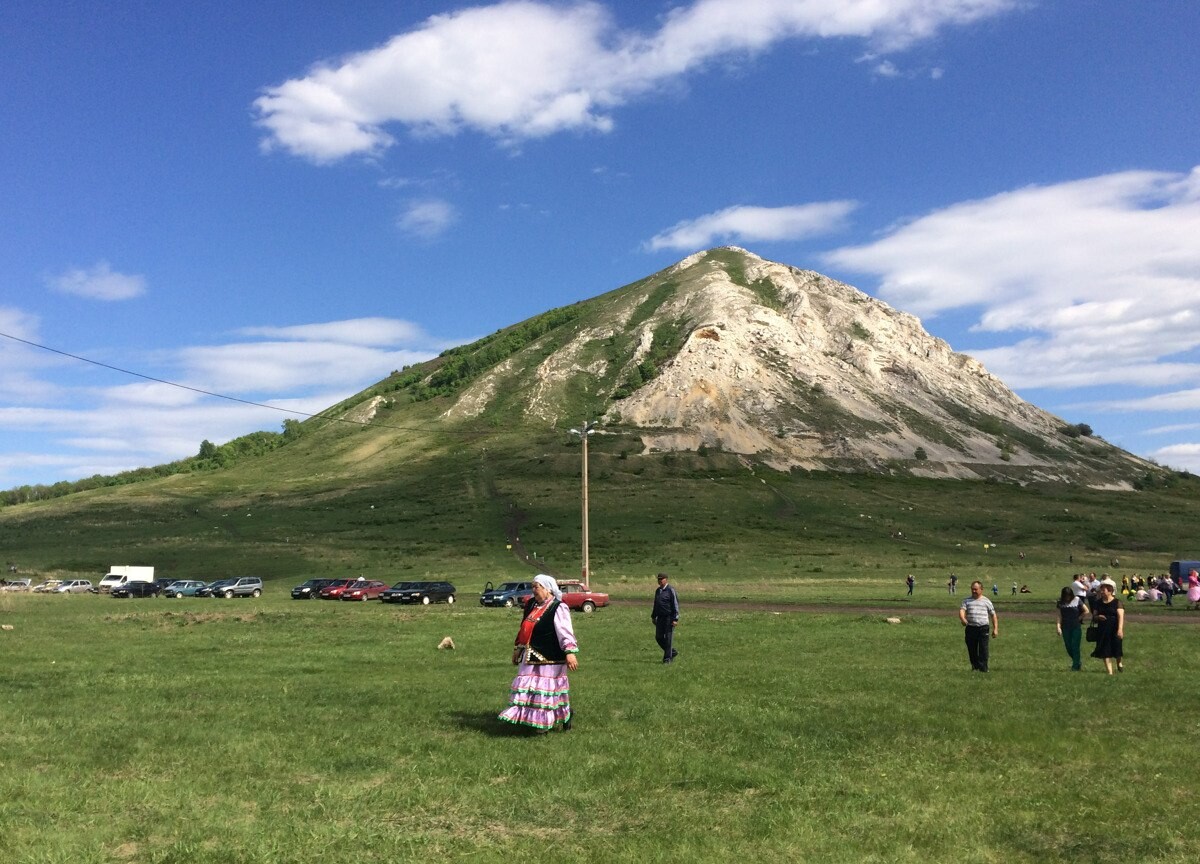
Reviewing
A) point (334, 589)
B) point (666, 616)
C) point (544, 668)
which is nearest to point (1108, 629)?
point (666, 616)

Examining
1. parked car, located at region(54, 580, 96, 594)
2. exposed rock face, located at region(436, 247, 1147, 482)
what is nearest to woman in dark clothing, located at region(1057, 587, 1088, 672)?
parked car, located at region(54, 580, 96, 594)

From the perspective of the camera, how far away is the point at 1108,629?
18.2 m

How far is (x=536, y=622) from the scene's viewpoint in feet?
41.2

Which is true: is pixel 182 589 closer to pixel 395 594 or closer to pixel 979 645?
Result: pixel 395 594

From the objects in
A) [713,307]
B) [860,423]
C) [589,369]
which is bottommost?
[860,423]

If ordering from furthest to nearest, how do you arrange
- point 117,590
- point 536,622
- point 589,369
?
A: point 589,369
point 117,590
point 536,622

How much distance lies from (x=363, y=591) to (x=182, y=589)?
1598cm

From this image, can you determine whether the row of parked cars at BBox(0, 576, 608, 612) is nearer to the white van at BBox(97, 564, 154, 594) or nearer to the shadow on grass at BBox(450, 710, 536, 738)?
the white van at BBox(97, 564, 154, 594)

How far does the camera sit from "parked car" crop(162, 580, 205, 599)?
63281 mm

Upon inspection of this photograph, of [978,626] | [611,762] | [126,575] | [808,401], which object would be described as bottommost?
[126,575]

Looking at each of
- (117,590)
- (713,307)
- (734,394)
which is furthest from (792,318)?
(117,590)

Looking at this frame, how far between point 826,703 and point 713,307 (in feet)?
615

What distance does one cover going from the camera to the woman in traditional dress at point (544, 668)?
12.3m

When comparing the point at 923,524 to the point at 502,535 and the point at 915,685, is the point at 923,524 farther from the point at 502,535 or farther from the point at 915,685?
the point at 915,685
